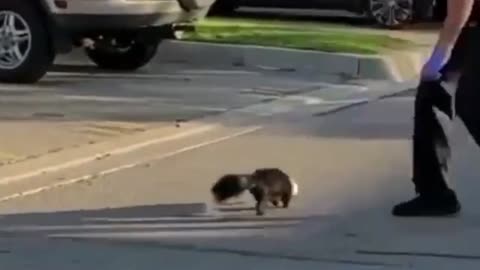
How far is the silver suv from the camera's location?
13383mm

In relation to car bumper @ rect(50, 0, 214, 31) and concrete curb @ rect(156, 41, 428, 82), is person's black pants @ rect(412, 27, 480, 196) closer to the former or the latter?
car bumper @ rect(50, 0, 214, 31)

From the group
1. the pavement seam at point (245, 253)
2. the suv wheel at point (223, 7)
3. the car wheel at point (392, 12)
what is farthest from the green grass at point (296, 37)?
the pavement seam at point (245, 253)

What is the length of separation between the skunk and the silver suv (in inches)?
197

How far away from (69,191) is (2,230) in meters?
1.18

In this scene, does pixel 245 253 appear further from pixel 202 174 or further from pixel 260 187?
pixel 202 174

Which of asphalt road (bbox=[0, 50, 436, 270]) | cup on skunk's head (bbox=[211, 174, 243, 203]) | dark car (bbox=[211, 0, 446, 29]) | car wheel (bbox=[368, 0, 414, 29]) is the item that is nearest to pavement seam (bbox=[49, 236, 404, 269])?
asphalt road (bbox=[0, 50, 436, 270])

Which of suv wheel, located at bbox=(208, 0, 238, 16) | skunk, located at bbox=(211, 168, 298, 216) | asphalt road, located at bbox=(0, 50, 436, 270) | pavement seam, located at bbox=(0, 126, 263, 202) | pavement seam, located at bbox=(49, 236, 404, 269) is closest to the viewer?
pavement seam, located at bbox=(49, 236, 404, 269)

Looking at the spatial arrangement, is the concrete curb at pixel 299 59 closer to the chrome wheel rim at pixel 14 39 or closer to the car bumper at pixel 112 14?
the car bumper at pixel 112 14

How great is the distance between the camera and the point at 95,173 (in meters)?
Answer: 9.91

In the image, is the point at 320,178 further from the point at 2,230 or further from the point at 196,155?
the point at 2,230

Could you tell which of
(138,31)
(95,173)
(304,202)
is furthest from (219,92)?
(304,202)

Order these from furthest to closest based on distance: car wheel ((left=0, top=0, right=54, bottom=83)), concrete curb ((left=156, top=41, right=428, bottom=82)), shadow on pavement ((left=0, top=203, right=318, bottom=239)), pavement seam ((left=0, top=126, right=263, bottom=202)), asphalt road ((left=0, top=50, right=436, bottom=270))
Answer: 1. concrete curb ((left=156, top=41, right=428, bottom=82))
2. car wheel ((left=0, top=0, right=54, bottom=83))
3. pavement seam ((left=0, top=126, right=263, bottom=202))
4. shadow on pavement ((left=0, top=203, right=318, bottom=239))
5. asphalt road ((left=0, top=50, right=436, bottom=270))

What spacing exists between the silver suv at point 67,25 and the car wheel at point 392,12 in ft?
22.1

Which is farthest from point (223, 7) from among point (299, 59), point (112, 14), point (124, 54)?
point (112, 14)
